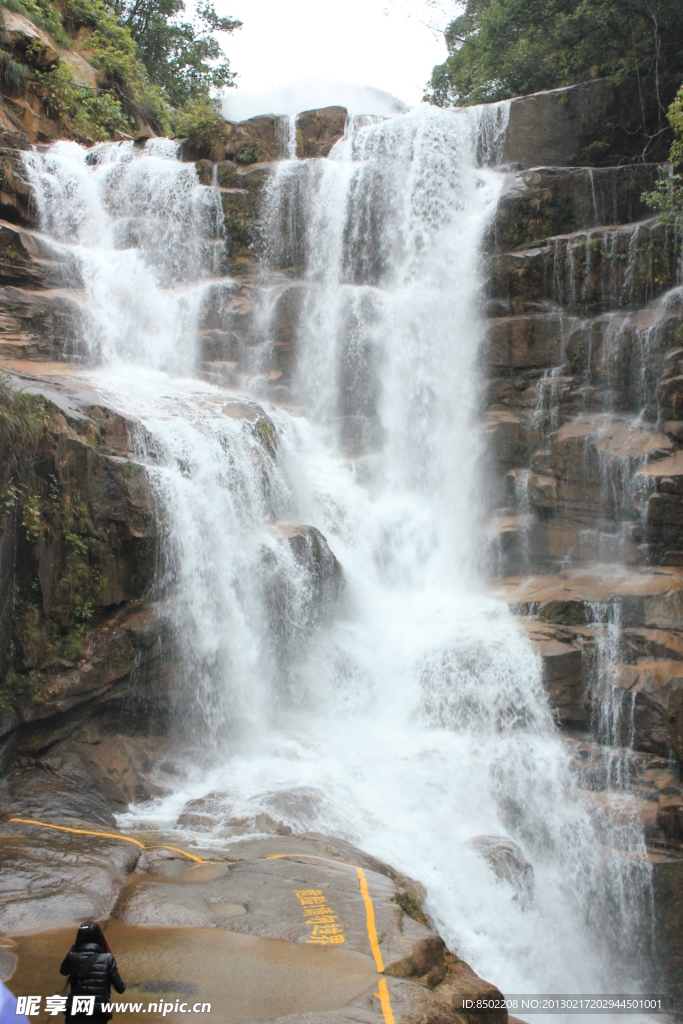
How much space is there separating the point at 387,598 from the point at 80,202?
43.8 feet

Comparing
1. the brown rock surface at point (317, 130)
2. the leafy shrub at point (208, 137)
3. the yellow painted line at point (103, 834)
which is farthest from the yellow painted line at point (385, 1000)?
the brown rock surface at point (317, 130)

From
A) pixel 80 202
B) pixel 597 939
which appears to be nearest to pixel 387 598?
pixel 597 939

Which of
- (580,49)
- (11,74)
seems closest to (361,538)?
(580,49)

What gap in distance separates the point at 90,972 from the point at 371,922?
3179mm

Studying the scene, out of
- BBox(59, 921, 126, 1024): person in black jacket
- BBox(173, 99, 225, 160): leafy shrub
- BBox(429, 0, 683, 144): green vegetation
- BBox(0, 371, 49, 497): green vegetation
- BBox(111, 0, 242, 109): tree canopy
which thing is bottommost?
BBox(59, 921, 126, 1024): person in black jacket

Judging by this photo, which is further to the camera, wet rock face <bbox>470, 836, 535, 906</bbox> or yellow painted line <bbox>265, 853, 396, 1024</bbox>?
wet rock face <bbox>470, 836, 535, 906</bbox>

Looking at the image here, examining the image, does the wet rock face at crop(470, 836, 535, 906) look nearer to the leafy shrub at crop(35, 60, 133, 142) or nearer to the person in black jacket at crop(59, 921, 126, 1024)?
the person in black jacket at crop(59, 921, 126, 1024)

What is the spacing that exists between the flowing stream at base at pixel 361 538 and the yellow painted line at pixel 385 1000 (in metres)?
3.76

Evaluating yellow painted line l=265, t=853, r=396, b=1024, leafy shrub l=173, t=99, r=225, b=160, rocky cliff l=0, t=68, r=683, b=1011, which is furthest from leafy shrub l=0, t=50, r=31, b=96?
yellow painted line l=265, t=853, r=396, b=1024

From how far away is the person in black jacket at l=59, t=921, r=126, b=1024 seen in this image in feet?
15.2

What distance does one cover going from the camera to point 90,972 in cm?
466

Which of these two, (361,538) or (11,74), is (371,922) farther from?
(11,74)

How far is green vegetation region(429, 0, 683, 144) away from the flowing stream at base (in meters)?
3.69

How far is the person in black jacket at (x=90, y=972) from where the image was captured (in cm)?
462
